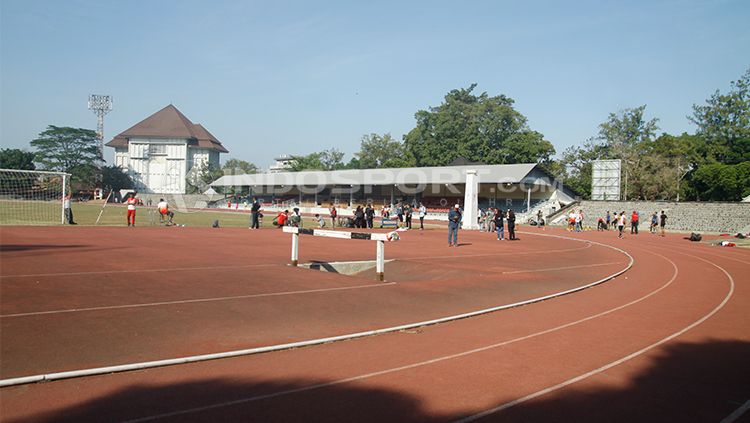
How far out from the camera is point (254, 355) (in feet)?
21.3

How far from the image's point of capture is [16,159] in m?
83.4

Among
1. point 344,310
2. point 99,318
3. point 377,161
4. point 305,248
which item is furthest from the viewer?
point 377,161

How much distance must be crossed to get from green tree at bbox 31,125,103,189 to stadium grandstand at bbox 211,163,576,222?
26177 mm

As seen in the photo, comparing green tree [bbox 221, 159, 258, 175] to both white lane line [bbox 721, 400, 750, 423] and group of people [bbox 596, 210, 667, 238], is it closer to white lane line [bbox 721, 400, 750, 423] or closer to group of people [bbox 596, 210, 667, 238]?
group of people [bbox 596, 210, 667, 238]

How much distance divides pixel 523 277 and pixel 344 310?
266 inches

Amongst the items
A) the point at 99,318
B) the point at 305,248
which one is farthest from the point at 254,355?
the point at 305,248

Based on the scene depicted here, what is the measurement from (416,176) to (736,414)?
54924mm

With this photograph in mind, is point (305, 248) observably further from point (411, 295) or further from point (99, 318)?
point (99, 318)

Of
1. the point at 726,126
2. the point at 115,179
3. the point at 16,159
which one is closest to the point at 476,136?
the point at 726,126

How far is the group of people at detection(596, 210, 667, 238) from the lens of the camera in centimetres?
3332

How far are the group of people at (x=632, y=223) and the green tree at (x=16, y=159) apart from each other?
3310 inches

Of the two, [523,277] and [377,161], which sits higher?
[377,161]

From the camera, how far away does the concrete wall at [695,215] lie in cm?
4091

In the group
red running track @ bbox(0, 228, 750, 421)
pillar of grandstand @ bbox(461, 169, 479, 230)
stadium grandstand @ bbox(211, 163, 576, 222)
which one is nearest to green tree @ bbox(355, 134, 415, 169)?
stadium grandstand @ bbox(211, 163, 576, 222)
